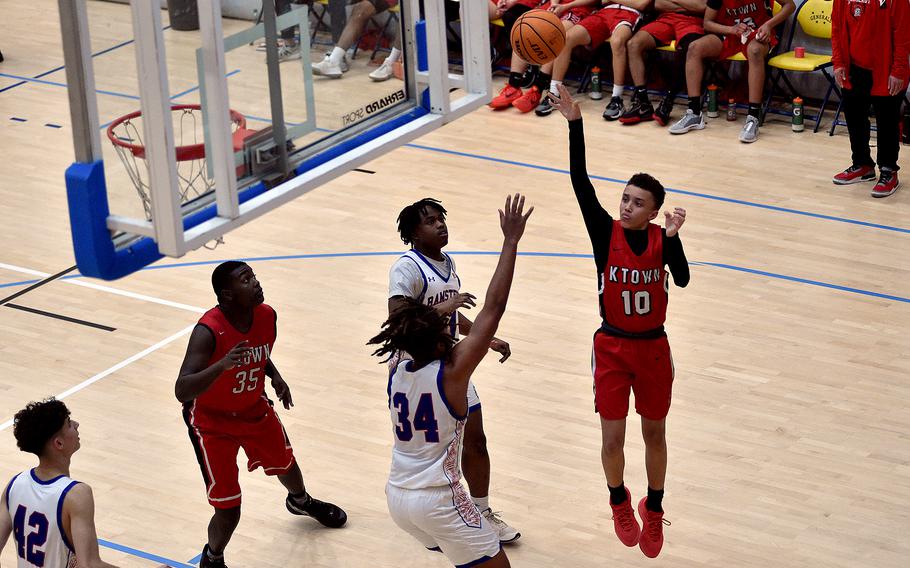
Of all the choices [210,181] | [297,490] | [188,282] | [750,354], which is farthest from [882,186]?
[210,181]

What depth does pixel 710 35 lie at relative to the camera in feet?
39.8

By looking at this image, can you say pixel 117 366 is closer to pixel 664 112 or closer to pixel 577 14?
pixel 664 112

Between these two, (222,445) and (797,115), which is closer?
(222,445)

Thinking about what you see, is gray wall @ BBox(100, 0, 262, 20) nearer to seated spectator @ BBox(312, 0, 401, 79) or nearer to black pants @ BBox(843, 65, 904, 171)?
seated spectator @ BBox(312, 0, 401, 79)

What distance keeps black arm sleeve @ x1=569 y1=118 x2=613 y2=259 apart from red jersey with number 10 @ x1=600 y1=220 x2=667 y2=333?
0.14ft

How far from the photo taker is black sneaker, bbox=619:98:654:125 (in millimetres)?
12422

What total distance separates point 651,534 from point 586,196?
1.57 m

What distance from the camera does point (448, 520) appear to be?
5.07 m

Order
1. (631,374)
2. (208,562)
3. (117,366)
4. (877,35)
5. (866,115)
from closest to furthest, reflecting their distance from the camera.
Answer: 1. (631,374)
2. (208,562)
3. (117,366)
4. (877,35)
5. (866,115)

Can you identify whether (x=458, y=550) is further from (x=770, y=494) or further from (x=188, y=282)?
(x=188, y=282)

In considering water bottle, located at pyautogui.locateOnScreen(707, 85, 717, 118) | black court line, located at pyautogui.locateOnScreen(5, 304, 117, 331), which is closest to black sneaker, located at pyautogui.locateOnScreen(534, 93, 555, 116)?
water bottle, located at pyautogui.locateOnScreen(707, 85, 717, 118)

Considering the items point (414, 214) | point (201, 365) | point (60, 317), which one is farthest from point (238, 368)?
point (60, 317)

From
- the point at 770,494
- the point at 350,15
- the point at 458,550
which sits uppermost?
the point at 350,15

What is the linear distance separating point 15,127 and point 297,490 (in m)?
7.33
